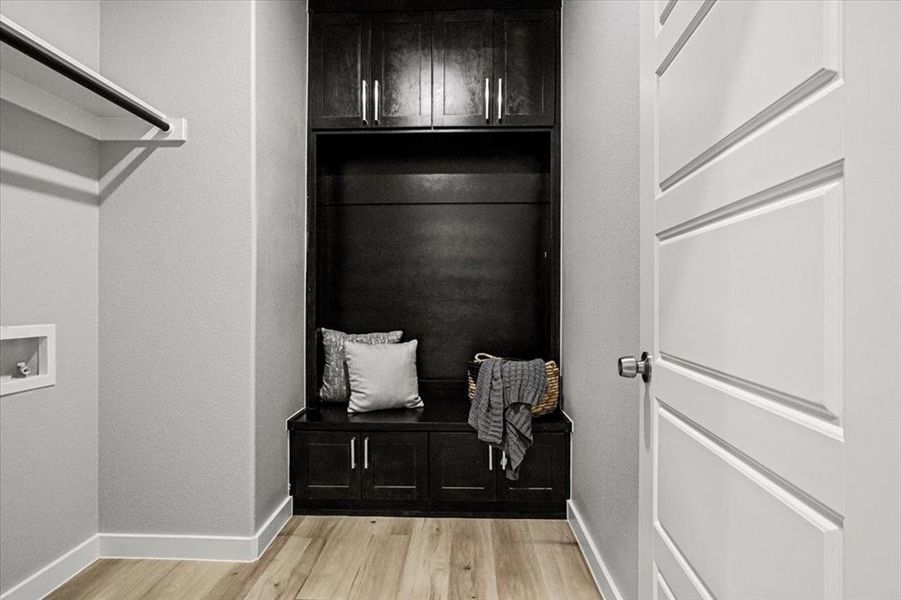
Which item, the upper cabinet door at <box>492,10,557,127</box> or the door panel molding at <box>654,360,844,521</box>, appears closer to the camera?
the door panel molding at <box>654,360,844,521</box>

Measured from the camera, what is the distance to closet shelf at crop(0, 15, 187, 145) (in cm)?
154

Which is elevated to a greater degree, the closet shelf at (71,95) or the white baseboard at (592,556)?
the closet shelf at (71,95)

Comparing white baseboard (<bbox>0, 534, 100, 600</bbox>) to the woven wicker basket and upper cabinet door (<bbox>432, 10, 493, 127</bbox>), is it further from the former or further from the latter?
upper cabinet door (<bbox>432, 10, 493, 127</bbox>)

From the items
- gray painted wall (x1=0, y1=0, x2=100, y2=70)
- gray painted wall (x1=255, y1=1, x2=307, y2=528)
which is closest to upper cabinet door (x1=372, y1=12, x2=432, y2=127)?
gray painted wall (x1=255, y1=1, x2=307, y2=528)

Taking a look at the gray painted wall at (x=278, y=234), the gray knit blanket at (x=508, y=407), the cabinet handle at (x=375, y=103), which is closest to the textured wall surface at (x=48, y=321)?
the gray painted wall at (x=278, y=234)

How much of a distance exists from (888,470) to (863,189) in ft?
0.82

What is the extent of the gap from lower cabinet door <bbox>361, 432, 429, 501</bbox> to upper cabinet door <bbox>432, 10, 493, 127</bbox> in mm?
1619

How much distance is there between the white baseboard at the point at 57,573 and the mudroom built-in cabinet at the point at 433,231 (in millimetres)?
845

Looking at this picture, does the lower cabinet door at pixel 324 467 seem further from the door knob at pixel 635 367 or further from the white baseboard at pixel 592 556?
the door knob at pixel 635 367

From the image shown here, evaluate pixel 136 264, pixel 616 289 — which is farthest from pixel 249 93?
pixel 616 289

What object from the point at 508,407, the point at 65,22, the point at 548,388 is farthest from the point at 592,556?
the point at 65,22

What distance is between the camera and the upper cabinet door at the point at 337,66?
309cm

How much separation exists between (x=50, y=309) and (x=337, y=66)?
183 cm

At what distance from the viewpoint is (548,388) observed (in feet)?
9.53
